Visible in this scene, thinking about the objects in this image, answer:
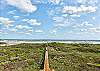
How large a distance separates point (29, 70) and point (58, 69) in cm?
285

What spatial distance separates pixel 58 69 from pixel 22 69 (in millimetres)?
3652

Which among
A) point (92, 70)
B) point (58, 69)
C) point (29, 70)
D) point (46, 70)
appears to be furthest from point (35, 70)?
point (92, 70)

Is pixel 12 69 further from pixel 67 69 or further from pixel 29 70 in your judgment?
pixel 67 69

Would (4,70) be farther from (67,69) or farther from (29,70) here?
(67,69)

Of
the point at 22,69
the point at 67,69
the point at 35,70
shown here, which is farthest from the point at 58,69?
the point at 22,69

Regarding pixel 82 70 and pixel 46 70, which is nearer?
pixel 46 70

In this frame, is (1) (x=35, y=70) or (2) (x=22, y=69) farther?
(2) (x=22, y=69)

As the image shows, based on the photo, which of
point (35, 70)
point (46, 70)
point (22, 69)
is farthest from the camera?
point (22, 69)

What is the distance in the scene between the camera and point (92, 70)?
18.9 meters

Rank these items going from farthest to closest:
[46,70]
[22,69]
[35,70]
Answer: [22,69] < [35,70] < [46,70]

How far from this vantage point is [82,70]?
18.8 metres

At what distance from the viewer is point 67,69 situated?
62.4 feet

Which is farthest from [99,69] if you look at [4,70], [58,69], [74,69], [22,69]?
[4,70]

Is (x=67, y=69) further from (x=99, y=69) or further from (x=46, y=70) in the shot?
(x=46, y=70)
